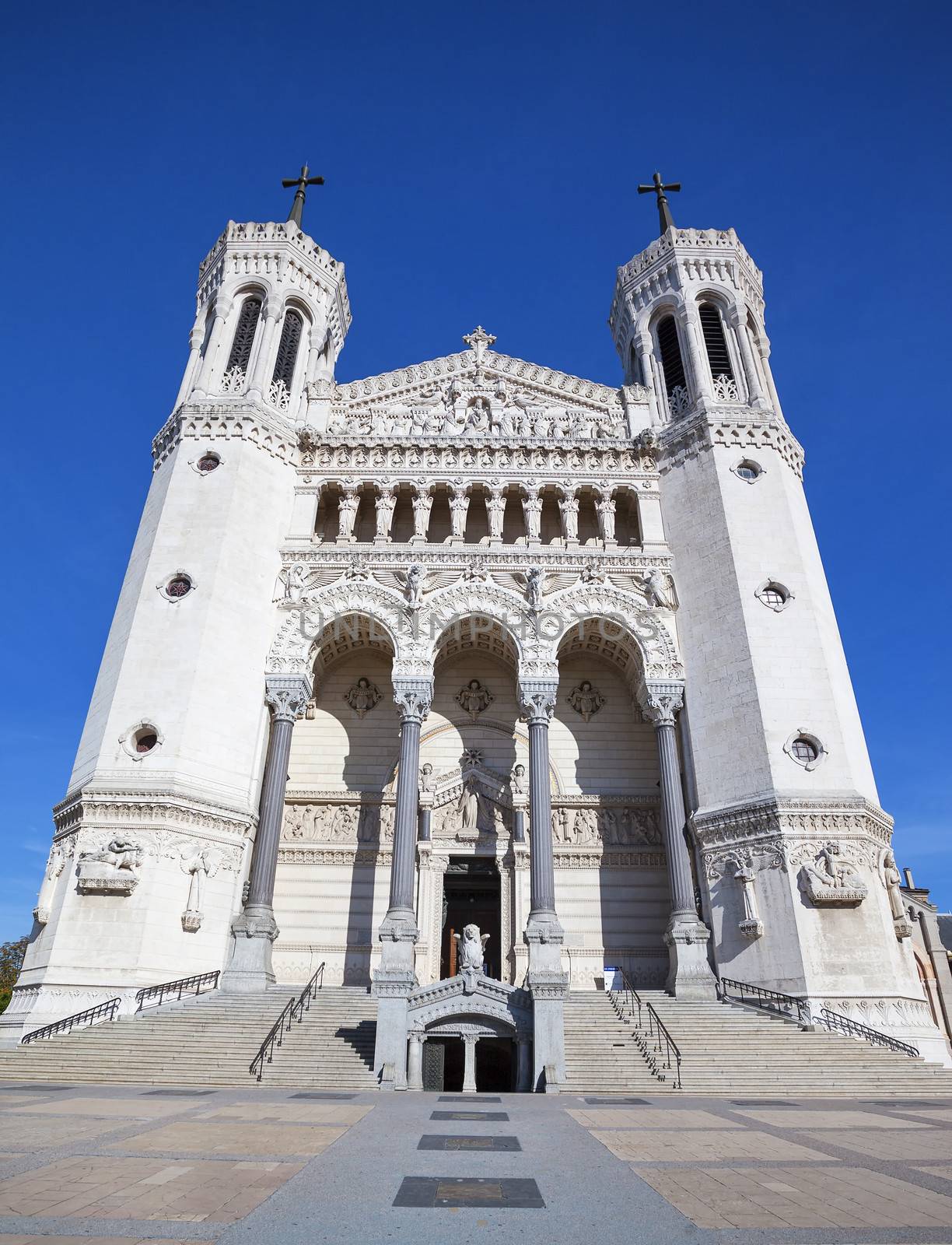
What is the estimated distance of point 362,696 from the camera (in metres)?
26.4

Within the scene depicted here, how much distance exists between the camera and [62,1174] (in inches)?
223

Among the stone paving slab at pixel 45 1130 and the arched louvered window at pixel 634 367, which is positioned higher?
the arched louvered window at pixel 634 367

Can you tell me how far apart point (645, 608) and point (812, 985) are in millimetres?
11297

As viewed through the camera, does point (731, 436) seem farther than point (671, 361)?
No

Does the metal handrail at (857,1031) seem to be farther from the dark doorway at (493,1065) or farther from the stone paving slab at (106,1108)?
the stone paving slab at (106,1108)

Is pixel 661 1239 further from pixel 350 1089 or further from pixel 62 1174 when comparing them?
pixel 350 1089

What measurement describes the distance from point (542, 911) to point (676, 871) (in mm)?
4023

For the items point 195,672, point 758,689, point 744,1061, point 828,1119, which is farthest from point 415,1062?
point 758,689

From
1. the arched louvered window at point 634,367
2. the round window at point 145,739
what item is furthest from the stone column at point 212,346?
the arched louvered window at point 634,367

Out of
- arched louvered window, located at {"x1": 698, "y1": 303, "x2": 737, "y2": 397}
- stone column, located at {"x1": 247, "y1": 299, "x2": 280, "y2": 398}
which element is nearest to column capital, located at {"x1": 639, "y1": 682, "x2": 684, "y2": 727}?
arched louvered window, located at {"x1": 698, "y1": 303, "x2": 737, "y2": 397}

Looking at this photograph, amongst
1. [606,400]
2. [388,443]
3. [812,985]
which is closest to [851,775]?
[812,985]

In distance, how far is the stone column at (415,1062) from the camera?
15617 millimetres

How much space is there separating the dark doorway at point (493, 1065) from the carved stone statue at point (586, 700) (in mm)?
10547

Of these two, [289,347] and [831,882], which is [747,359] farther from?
[831,882]
